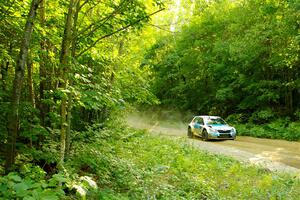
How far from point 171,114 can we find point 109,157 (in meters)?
34.5

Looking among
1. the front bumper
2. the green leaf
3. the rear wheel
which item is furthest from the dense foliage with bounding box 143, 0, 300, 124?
the green leaf

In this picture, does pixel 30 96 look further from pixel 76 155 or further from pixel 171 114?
pixel 171 114

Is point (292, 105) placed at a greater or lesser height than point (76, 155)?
greater

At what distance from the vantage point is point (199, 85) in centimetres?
3609

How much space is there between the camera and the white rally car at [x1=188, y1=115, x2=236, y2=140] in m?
18.6

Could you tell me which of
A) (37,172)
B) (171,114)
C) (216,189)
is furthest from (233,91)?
(37,172)

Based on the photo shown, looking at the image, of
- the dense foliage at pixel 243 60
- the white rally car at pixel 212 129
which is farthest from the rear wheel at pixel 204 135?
the dense foliage at pixel 243 60

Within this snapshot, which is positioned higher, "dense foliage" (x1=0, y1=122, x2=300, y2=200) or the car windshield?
the car windshield

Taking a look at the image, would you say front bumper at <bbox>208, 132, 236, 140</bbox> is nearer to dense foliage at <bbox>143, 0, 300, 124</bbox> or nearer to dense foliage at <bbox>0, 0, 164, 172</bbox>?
dense foliage at <bbox>143, 0, 300, 124</bbox>

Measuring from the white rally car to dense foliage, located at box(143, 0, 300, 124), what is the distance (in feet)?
17.0

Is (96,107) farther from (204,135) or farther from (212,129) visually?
(204,135)

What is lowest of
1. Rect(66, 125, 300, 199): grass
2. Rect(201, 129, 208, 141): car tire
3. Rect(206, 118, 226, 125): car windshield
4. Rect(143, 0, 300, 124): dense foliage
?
Rect(66, 125, 300, 199): grass

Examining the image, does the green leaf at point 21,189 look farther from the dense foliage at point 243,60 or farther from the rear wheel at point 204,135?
the rear wheel at point 204,135

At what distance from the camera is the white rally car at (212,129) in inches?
732
